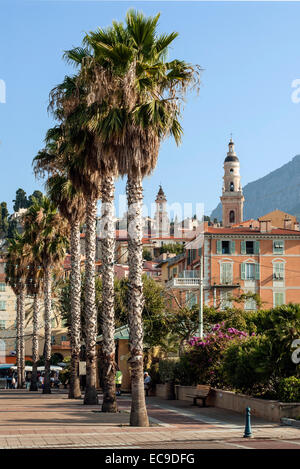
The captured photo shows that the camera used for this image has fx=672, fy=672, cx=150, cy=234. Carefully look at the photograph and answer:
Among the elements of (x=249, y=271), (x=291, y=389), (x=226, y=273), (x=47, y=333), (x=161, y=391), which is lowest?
(x=161, y=391)

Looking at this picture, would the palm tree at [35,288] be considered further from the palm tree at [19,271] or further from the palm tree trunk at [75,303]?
the palm tree trunk at [75,303]

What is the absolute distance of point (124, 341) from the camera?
45094mm

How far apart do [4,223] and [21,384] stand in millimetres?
138469

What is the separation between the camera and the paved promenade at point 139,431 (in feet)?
50.9

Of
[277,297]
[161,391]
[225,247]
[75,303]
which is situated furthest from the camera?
[277,297]

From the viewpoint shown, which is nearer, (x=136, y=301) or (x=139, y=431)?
(x=139, y=431)

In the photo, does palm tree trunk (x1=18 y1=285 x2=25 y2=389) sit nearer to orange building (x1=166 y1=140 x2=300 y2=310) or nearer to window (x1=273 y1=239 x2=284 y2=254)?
orange building (x1=166 y1=140 x2=300 y2=310)

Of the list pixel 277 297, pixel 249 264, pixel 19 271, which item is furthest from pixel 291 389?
pixel 277 297

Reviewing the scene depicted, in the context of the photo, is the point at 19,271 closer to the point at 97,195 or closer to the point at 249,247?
the point at 97,195

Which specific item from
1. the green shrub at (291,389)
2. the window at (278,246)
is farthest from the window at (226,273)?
the green shrub at (291,389)

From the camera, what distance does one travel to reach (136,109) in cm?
2019

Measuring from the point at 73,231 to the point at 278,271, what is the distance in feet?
140
